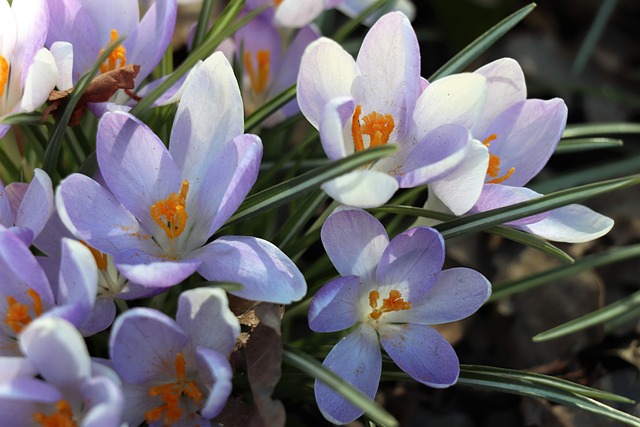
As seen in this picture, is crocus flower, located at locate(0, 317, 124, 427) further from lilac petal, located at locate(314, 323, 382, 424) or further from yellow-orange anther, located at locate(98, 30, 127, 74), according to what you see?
yellow-orange anther, located at locate(98, 30, 127, 74)

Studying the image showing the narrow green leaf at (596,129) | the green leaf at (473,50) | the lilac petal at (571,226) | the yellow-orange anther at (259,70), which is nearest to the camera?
the lilac petal at (571,226)

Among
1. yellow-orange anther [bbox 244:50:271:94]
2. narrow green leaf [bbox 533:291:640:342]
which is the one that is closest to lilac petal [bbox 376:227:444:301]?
narrow green leaf [bbox 533:291:640:342]

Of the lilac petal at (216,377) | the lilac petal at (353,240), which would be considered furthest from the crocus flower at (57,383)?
the lilac petal at (353,240)

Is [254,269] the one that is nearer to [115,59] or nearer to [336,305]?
[336,305]

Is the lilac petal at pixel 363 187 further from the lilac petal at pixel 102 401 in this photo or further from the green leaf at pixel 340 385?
the lilac petal at pixel 102 401

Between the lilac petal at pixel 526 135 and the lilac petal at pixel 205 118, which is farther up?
the lilac petal at pixel 205 118

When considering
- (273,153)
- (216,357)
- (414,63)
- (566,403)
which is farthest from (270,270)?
(273,153)

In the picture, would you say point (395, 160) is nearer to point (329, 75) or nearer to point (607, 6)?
point (329, 75)

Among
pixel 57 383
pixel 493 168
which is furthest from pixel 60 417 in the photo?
pixel 493 168
